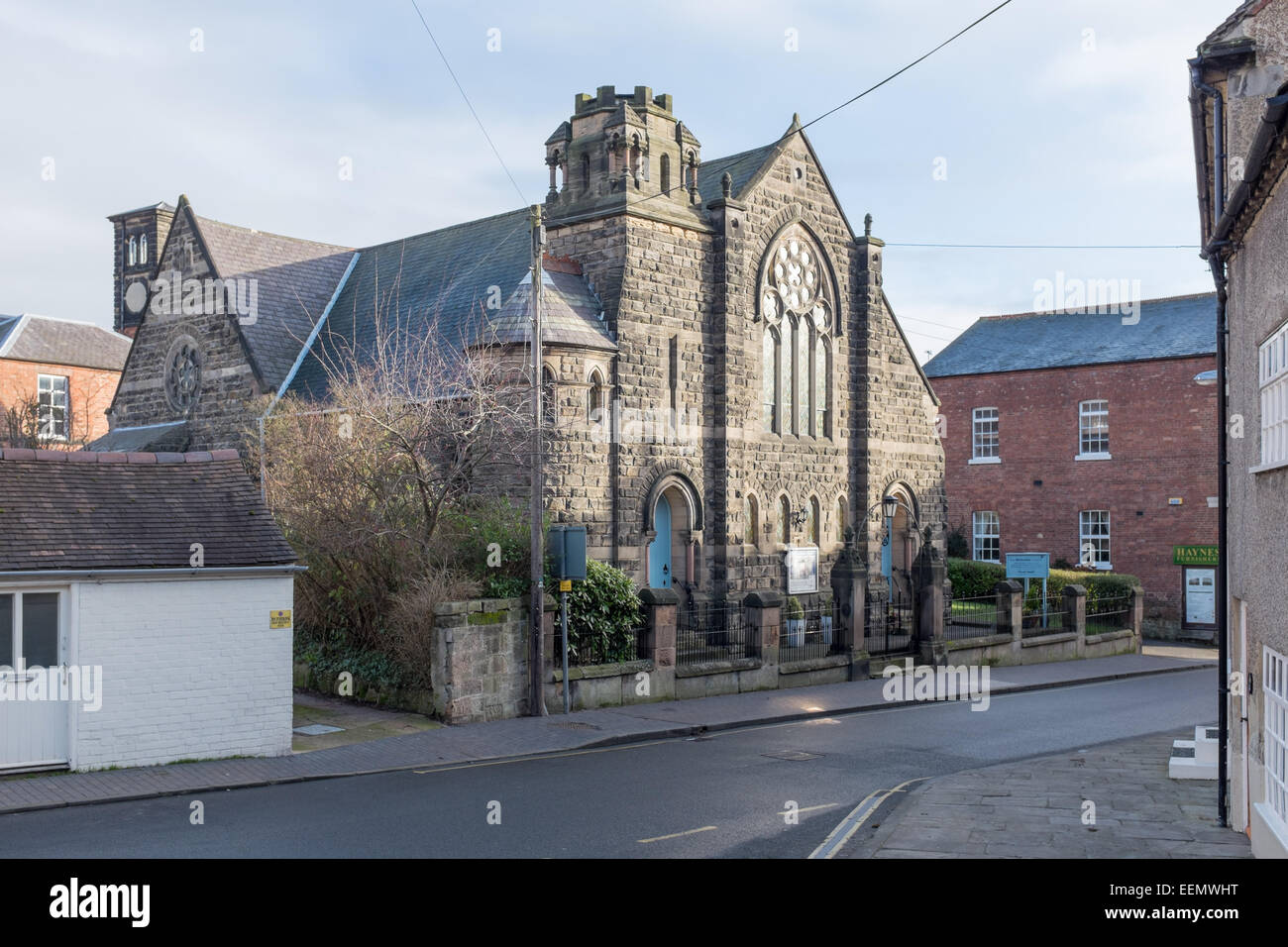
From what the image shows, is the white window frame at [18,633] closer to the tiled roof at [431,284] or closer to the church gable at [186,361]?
the tiled roof at [431,284]

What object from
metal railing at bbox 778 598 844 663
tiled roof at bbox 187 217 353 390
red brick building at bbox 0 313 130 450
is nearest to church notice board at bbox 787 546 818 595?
metal railing at bbox 778 598 844 663

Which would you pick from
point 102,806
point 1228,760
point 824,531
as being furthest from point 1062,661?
point 102,806

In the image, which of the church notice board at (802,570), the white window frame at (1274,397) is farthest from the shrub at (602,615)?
the white window frame at (1274,397)

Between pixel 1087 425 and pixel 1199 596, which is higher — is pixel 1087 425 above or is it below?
above

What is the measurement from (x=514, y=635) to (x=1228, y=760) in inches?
382

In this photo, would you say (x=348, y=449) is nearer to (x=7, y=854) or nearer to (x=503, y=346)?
(x=503, y=346)

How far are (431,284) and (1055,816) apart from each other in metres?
22.3

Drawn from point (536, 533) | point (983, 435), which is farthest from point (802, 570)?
point (983, 435)

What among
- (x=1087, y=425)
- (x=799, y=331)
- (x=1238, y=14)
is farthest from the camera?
(x=1087, y=425)

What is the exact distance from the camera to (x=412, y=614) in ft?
56.3

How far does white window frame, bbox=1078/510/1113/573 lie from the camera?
37375 millimetres

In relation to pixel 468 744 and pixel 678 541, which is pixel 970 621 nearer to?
pixel 678 541

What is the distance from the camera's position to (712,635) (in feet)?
77.9

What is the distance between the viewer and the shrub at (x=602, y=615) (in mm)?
18562
